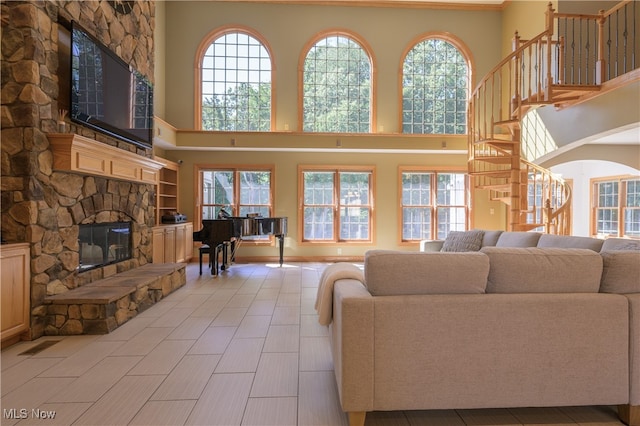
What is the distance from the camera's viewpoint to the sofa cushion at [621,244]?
2418 millimetres

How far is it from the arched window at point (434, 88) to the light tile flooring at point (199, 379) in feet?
18.3

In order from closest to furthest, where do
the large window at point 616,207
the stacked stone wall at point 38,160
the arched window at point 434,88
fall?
the stacked stone wall at point 38,160 < the arched window at point 434,88 < the large window at point 616,207

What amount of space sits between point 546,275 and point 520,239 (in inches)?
78.8

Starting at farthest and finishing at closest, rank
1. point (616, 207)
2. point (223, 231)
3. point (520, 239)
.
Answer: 1. point (616, 207)
2. point (223, 231)
3. point (520, 239)

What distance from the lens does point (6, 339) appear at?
2.81m

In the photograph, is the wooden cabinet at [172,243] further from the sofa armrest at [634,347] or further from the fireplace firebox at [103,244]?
the sofa armrest at [634,347]

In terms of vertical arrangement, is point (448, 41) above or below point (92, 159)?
above

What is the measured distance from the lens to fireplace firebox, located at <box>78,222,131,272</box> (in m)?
3.78

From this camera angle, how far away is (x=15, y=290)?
9.23 ft

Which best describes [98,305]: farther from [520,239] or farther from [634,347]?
[520,239]

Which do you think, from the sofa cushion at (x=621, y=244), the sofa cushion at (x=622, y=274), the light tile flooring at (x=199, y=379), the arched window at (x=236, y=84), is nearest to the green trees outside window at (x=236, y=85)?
the arched window at (x=236, y=84)

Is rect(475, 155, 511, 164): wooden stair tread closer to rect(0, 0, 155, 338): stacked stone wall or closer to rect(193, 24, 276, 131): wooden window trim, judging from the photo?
rect(193, 24, 276, 131): wooden window trim

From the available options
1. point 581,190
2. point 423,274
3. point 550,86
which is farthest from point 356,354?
point 581,190

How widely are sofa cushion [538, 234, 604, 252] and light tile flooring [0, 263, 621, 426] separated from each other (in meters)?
1.36
